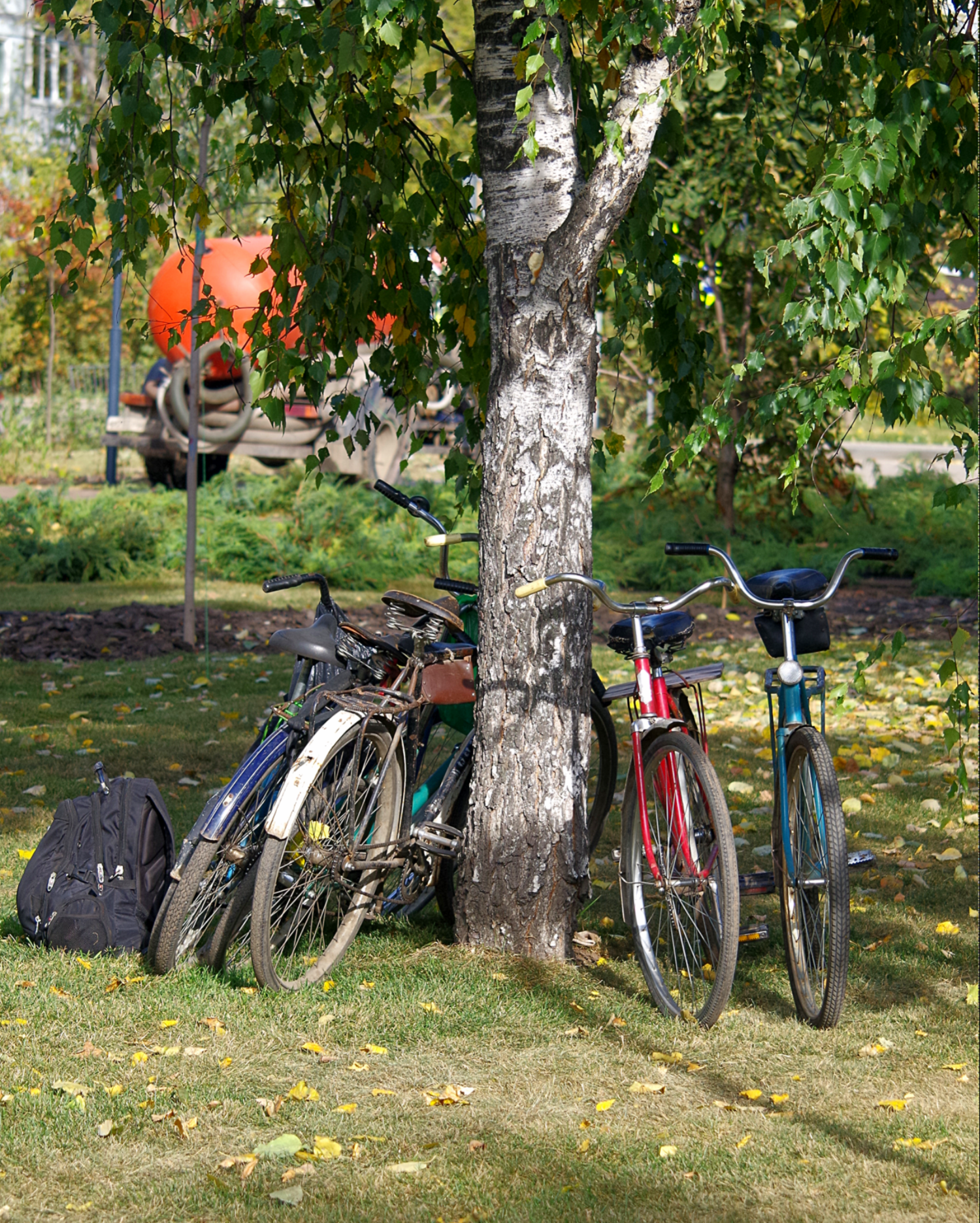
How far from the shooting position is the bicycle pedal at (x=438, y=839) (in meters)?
3.99

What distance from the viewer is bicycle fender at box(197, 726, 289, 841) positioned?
3.63 m

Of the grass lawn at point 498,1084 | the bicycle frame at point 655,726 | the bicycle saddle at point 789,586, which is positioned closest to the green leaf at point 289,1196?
the grass lawn at point 498,1084

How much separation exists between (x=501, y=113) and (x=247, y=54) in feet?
3.36

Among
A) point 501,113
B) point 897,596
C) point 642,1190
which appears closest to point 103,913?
point 642,1190

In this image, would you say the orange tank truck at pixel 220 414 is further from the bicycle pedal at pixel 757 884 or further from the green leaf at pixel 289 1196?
the green leaf at pixel 289 1196

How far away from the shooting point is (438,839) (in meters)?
4.00

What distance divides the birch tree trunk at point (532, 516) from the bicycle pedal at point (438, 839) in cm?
5

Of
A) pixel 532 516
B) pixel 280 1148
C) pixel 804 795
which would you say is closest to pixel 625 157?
pixel 532 516

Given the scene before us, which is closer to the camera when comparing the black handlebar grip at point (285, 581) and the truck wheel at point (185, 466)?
the black handlebar grip at point (285, 581)

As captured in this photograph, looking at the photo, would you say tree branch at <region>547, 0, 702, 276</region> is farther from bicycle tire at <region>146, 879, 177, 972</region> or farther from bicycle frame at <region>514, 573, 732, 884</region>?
bicycle tire at <region>146, 879, 177, 972</region>

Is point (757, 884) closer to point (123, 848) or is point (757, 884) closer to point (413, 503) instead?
point (413, 503)

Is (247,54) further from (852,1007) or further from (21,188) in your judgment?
(21,188)

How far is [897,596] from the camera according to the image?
436 inches

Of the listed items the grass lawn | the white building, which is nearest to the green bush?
the white building
